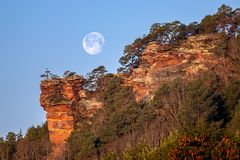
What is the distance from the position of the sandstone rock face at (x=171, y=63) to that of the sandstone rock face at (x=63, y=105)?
7673mm

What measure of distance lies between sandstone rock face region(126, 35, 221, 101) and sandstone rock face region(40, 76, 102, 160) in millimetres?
7673

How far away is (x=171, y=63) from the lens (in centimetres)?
6800

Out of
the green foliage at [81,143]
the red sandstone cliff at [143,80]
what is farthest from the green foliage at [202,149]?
the red sandstone cliff at [143,80]

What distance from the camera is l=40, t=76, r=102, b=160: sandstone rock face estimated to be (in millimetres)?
71875

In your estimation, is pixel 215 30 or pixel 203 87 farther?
pixel 215 30

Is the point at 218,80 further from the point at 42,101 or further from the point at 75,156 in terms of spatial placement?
the point at 42,101

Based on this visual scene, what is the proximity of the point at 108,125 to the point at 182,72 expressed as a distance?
1157 centimetres

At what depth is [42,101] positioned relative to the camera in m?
74.3

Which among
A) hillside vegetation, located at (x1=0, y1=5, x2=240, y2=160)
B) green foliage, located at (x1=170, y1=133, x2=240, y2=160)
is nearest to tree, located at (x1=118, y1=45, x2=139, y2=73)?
hillside vegetation, located at (x1=0, y1=5, x2=240, y2=160)

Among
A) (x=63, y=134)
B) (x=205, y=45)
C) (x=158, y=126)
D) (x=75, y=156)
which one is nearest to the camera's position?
(x=158, y=126)

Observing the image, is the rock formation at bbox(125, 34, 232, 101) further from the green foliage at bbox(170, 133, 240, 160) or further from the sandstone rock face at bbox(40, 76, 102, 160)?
the green foliage at bbox(170, 133, 240, 160)

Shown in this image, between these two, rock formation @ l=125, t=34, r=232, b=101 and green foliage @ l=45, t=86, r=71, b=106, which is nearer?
rock formation @ l=125, t=34, r=232, b=101

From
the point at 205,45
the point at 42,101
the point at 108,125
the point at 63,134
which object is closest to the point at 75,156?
the point at 108,125

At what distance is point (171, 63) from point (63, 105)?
16.4m
